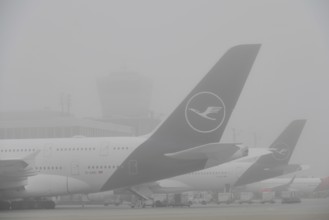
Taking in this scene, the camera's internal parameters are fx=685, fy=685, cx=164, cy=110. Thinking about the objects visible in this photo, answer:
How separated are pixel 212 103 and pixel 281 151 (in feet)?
62.3

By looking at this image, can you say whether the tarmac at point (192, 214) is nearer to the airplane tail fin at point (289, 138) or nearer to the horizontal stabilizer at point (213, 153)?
the horizontal stabilizer at point (213, 153)

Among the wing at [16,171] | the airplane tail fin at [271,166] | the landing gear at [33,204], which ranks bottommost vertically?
→ the landing gear at [33,204]

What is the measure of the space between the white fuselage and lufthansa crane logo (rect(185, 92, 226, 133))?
2.89m

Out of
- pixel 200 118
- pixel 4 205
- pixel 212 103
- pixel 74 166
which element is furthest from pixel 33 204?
pixel 212 103

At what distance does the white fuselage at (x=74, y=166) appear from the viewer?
34.0 m

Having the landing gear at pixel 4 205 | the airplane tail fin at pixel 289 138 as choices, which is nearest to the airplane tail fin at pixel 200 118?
the landing gear at pixel 4 205

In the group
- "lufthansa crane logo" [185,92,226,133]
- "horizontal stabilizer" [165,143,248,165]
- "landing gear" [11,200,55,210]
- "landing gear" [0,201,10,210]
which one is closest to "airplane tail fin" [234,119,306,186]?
"horizontal stabilizer" [165,143,248,165]

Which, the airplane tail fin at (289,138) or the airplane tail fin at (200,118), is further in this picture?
the airplane tail fin at (289,138)

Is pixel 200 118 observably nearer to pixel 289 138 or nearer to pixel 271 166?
pixel 271 166

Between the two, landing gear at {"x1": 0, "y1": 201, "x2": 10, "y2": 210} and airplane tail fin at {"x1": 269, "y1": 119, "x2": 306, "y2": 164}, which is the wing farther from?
airplane tail fin at {"x1": 269, "y1": 119, "x2": 306, "y2": 164}

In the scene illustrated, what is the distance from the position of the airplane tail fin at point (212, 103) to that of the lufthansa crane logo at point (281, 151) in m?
17.3

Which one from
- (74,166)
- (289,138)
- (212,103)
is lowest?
(74,166)

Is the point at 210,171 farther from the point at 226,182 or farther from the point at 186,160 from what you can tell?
the point at 186,160

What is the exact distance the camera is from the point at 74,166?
34.5 m
